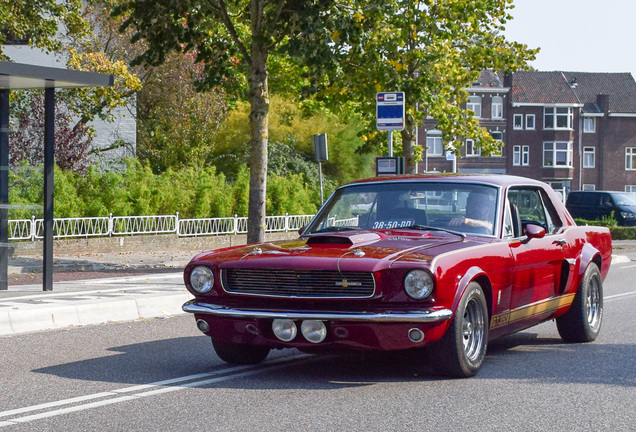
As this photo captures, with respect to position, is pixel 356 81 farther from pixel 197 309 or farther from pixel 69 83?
pixel 197 309

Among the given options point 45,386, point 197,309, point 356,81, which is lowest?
point 45,386

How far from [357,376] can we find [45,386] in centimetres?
219

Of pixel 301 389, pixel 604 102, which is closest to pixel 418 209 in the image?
pixel 301 389

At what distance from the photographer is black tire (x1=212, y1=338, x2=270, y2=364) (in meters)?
7.91

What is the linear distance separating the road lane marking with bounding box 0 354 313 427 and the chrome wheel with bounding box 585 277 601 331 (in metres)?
2.86

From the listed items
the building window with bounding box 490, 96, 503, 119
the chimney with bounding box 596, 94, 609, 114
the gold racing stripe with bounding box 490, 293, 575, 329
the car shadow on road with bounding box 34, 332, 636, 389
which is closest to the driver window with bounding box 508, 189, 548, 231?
the gold racing stripe with bounding box 490, 293, 575, 329

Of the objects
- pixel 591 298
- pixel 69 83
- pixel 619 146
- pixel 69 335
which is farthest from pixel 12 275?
pixel 619 146

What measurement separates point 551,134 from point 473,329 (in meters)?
75.8

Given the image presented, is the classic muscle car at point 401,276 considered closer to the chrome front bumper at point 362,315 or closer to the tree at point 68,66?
the chrome front bumper at point 362,315

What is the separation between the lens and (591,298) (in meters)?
9.76

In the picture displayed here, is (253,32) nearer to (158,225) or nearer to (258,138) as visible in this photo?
(258,138)

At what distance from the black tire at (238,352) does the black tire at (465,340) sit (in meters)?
1.48

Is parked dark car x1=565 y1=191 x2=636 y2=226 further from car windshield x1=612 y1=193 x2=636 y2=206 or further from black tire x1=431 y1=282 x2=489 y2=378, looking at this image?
black tire x1=431 y1=282 x2=489 y2=378

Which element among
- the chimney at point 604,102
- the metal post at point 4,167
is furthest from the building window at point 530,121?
Result: the metal post at point 4,167
